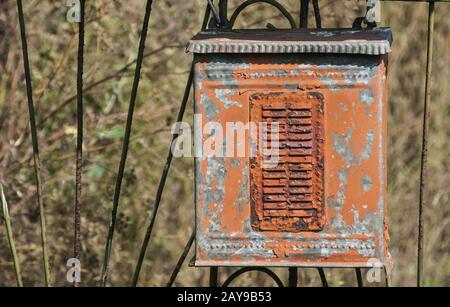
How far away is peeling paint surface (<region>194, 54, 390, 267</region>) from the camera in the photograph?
268 centimetres

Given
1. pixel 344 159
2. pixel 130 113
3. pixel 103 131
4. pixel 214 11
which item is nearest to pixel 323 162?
pixel 344 159

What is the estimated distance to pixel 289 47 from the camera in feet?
8.72

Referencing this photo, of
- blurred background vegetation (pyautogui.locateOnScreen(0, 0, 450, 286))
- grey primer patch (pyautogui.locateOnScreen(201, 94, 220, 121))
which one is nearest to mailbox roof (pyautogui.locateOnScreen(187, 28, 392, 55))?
grey primer patch (pyautogui.locateOnScreen(201, 94, 220, 121))

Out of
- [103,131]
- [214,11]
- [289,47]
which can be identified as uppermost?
[214,11]

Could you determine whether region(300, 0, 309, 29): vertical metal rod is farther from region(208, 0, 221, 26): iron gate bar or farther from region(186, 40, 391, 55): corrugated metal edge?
region(186, 40, 391, 55): corrugated metal edge

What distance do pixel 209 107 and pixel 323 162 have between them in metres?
0.29

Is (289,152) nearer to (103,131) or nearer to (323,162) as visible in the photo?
(323,162)

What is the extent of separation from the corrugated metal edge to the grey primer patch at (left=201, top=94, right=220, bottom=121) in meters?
0.11

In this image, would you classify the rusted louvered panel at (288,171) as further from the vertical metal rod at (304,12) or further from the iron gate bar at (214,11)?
the vertical metal rod at (304,12)

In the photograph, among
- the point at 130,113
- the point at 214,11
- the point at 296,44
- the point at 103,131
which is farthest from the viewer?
the point at 103,131

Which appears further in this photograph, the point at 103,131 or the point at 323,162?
the point at 103,131
